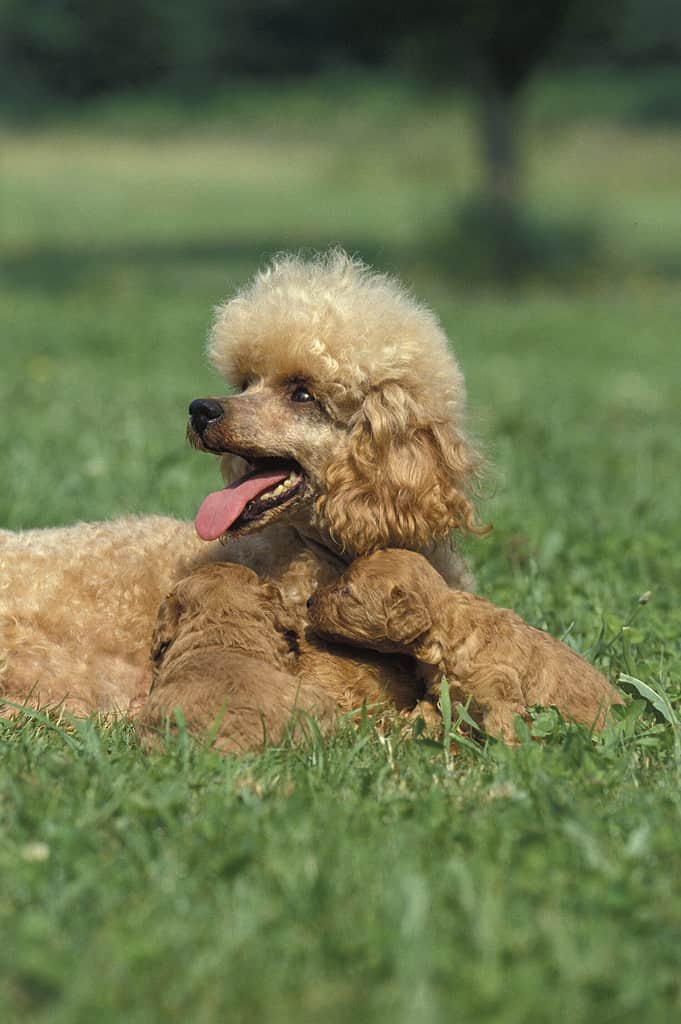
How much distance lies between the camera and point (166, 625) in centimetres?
362

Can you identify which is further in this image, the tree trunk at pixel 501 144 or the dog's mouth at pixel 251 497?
the tree trunk at pixel 501 144

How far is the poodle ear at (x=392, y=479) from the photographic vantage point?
3637 millimetres

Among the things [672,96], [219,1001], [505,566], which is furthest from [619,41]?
[219,1001]

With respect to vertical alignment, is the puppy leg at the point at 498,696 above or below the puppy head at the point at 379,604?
below

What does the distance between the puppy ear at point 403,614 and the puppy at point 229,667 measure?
0.25 metres

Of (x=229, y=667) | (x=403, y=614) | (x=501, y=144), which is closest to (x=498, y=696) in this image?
(x=403, y=614)

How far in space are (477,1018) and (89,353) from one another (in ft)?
31.3

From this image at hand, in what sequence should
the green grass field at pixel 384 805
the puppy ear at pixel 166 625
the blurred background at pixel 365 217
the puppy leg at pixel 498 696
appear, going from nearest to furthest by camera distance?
1. the green grass field at pixel 384 805
2. the puppy leg at pixel 498 696
3. the puppy ear at pixel 166 625
4. the blurred background at pixel 365 217

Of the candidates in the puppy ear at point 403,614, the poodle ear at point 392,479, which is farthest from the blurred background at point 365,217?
the puppy ear at point 403,614

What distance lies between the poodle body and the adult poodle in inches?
→ 6.7

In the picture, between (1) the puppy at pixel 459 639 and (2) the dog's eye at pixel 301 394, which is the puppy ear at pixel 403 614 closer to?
(1) the puppy at pixel 459 639

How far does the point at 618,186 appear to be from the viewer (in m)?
33.6

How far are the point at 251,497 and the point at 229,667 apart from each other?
635 millimetres

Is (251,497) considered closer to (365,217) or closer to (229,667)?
(229,667)
